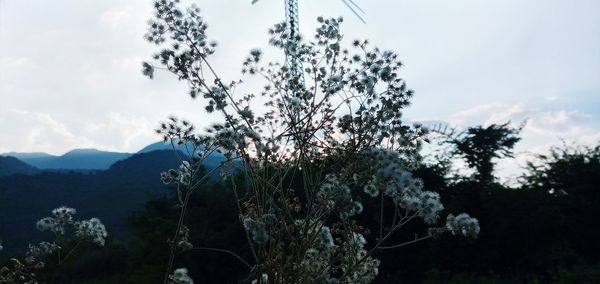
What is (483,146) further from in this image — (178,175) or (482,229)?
(178,175)

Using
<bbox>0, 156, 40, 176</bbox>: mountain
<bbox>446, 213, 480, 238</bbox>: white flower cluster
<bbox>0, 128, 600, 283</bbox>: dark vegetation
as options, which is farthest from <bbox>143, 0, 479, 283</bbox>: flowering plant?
<bbox>0, 156, 40, 176</bbox>: mountain

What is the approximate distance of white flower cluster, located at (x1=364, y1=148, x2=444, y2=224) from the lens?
3.72m

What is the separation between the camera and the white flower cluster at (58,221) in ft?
16.7

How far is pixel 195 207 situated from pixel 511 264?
24.2 feet

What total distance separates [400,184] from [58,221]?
2.83m

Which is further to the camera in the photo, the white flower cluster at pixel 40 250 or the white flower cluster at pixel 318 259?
the white flower cluster at pixel 40 250

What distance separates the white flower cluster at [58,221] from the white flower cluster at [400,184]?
7.82 feet

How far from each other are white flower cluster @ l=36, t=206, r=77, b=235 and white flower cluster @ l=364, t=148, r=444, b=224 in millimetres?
2384

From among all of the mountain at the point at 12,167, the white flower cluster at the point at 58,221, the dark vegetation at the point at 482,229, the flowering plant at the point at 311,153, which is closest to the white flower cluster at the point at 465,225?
the flowering plant at the point at 311,153

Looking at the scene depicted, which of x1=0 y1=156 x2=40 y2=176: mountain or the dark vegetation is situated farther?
x1=0 y1=156 x2=40 y2=176: mountain

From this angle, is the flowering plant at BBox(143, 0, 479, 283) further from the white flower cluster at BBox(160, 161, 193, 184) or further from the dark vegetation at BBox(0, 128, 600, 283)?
the dark vegetation at BBox(0, 128, 600, 283)

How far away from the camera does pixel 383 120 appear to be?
4.46 meters

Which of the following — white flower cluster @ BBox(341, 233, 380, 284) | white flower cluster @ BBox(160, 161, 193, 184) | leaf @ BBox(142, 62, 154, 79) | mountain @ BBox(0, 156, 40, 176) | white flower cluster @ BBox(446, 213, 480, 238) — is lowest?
white flower cluster @ BBox(341, 233, 380, 284)

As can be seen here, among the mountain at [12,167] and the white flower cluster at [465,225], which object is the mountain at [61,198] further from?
the white flower cluster at [465,225]
